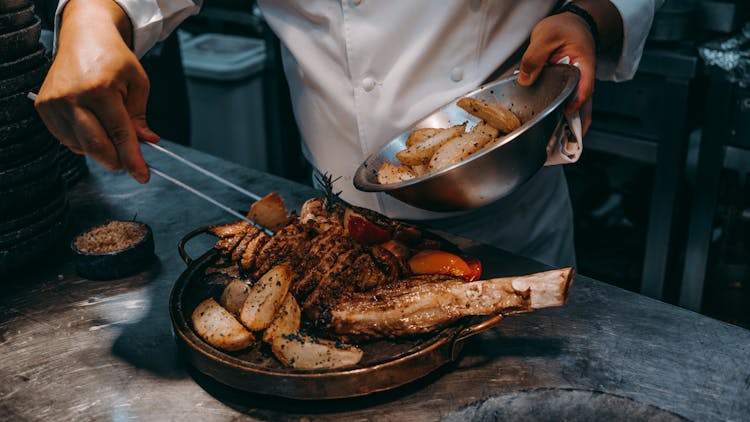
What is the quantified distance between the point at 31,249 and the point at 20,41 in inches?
20.5

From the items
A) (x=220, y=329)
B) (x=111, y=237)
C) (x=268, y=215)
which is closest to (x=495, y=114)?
(x=268, y=215)

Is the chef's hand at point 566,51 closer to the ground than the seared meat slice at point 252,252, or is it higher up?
higher up

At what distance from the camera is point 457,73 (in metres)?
1.88

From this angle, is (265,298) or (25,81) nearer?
(265,298)

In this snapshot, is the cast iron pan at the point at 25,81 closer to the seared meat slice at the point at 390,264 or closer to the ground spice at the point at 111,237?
the ground spice at the point at 111,237

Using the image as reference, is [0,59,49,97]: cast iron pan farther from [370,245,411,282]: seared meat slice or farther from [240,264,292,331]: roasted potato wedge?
[370,245,411,282]: seared meat slice

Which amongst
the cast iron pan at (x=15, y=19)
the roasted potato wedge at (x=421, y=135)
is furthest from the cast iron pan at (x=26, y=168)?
the roasted potato wedge at (x=421, y=135)

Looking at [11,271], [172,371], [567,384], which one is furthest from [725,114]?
[11,271]

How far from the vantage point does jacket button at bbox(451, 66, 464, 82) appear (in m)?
1.88

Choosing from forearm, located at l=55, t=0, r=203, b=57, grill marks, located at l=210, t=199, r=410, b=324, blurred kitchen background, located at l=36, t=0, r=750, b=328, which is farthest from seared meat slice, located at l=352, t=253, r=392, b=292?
blurred kitchen background, located at l=36, t=0, r=750, b=328

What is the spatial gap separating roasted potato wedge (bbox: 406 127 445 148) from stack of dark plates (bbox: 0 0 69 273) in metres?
0.97

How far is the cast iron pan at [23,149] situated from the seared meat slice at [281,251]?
2.32ft

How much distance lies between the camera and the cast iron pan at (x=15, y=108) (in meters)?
1.74

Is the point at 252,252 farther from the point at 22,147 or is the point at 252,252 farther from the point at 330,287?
the point at 22,147
